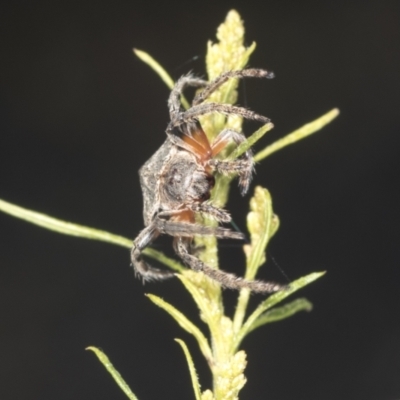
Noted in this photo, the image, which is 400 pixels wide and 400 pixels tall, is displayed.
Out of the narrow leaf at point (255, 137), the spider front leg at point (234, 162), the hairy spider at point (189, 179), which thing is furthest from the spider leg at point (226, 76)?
the narrow leaf at point (255, 137)

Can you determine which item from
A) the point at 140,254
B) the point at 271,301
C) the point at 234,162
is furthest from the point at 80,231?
the point at 271,301

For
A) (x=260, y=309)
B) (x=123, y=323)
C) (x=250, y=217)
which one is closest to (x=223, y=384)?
(x=260, y=309)

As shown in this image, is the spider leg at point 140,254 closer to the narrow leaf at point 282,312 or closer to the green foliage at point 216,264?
the green foliage at point 216,264

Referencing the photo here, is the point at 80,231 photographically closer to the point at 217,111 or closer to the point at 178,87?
the point at 217,111

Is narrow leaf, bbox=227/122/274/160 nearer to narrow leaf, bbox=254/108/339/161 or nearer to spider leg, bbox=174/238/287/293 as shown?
narrow leaf, bbox=254/108/339/161

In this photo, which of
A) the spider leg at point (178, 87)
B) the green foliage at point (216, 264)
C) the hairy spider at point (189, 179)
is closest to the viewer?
the green foliage at point (216, 264)

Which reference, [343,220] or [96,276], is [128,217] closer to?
[96,276]
